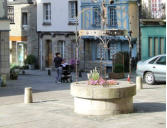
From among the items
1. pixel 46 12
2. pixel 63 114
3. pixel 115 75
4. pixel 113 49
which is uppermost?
pixel 46 12

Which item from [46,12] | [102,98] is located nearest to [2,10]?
[46,12]

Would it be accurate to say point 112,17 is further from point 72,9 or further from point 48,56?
point 48,56

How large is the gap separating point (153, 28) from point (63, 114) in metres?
19.5

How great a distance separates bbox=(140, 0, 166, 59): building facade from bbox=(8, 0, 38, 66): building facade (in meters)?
10.2

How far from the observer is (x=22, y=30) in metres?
39.8

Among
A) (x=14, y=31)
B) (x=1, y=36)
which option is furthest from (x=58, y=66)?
(x=14, y=31)

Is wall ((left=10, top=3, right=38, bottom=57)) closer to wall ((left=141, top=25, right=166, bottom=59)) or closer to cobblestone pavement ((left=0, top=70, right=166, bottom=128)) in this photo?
wall ((left=141, top=25, right=166, bottom=59))

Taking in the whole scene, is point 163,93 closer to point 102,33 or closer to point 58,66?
point 102,33

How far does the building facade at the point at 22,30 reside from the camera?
3931 centimetres

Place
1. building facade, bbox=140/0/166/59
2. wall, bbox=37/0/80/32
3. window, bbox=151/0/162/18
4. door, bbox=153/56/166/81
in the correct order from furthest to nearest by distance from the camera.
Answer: wall, bbox=37/0/80/32 → window, bbox=151/0/162/18 → building facade, bbox=140/0/166/59 → door, bbox=153/56/166/81

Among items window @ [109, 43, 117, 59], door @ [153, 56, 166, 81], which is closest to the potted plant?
window @ [109, 43, 117, 59]

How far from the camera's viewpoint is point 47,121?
13.1 metres

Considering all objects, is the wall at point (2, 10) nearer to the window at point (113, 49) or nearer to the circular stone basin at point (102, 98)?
the window at point (113, 49)

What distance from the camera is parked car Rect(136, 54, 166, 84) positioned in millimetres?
22531
